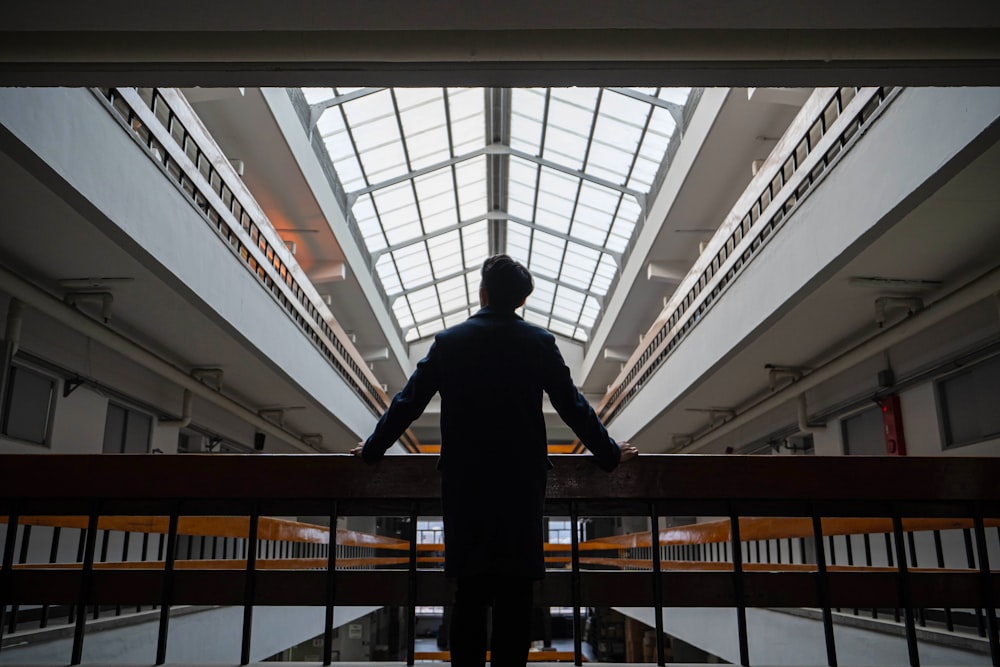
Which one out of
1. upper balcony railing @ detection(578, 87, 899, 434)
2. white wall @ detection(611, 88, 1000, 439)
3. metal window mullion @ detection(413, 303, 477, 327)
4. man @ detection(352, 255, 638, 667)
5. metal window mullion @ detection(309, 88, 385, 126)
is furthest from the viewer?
metal window mullion @ detection(413, 303, 477, 327)

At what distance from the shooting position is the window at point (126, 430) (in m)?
9.77

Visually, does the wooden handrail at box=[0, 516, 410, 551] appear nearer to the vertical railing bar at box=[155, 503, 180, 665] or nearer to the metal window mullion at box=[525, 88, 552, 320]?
the vertical railing bar at box=[155, 503, 180, 665]

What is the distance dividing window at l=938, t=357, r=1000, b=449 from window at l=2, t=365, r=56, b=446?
959 centimetres

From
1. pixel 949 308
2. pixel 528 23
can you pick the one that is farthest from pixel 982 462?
pixel 949 308

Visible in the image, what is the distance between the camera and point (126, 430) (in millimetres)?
10094

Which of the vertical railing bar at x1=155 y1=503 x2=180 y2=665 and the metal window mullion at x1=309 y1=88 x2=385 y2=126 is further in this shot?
the metal window mullion at x1=309 y1=88 x2=385 y2=126

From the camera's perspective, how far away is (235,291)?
8164 mm

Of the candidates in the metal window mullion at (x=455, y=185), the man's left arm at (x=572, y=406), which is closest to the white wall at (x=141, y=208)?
the man's left arm at (x=572, y=406)

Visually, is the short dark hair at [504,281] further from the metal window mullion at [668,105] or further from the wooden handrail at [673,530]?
the metal window mullion at [668,105]

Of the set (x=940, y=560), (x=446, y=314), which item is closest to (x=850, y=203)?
(x=940, y=560)

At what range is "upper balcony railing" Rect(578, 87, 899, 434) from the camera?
619cm

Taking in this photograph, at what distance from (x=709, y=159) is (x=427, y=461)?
Answer: 959 cm

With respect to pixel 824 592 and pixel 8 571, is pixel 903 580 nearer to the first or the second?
pixel 824 592

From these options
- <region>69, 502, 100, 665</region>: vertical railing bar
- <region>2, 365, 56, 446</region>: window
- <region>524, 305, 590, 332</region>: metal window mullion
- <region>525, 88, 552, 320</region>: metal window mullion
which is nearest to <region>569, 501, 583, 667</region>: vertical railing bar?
<region>69, 502, 100, 665</region>: vertical railing bar
